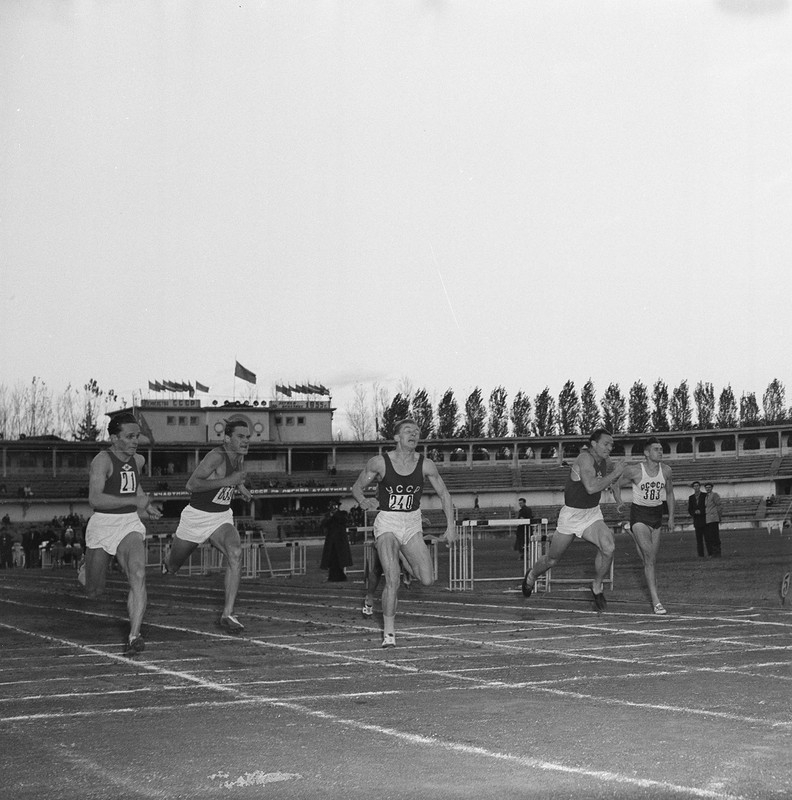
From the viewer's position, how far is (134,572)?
10.2 m

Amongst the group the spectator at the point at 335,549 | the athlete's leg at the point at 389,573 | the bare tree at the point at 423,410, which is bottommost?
the spectator at the point at 335,549

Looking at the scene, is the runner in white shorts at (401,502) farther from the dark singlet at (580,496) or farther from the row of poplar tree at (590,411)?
the row of poplar tree at (590,411)

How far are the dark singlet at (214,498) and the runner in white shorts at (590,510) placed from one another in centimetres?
400

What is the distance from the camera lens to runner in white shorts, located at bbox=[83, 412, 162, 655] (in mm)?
10211

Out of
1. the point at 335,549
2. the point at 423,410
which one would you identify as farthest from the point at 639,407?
the point at 335,549

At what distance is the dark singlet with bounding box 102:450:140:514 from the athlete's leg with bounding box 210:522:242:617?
1.58m

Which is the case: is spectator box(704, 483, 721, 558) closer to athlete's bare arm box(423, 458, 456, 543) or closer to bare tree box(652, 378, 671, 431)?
athlete's bare arm box(423, 458, 456, 543)

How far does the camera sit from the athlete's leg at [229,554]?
1191 centimetres

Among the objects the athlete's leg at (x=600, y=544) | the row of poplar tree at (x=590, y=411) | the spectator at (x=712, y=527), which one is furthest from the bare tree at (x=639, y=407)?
the athlete's leg at (x=600, y=544)

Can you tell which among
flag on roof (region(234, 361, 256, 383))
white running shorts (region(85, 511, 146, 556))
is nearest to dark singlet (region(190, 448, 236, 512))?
white running shorts (region(85, 511, 146, 556))

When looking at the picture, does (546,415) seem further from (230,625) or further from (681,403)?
(230,625)

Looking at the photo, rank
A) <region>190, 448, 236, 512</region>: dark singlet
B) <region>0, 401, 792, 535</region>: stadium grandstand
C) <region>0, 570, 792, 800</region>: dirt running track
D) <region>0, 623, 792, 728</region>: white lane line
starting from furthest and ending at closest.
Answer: <region>0, 401, 792, 535</region>: stadium grandstand, <region>190, 448, 236, 512</region>: dark singlet, <region>0, 623, 792, 728</region>: white lane line, <region>0, 570, 792, 800</region>: dirt running track

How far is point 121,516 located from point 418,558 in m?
2.69

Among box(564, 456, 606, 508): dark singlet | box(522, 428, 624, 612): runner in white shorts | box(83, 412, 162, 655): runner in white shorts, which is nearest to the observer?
box(83, 412, 162, 655): runner in white shorts
